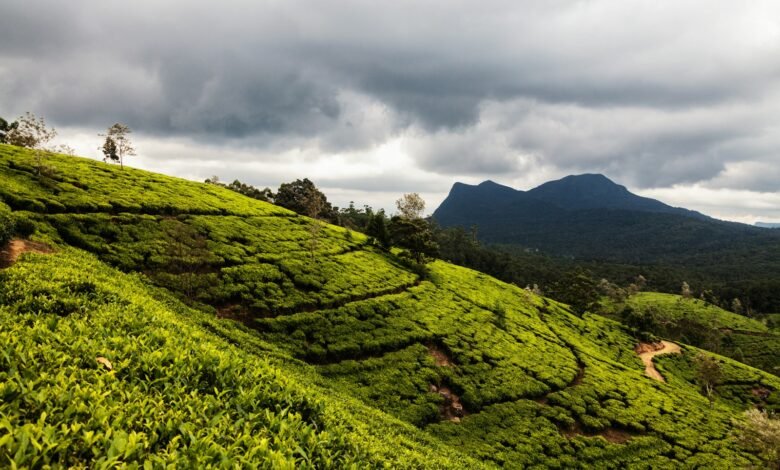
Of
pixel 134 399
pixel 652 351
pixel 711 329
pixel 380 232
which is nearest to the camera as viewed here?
pixel 134 399

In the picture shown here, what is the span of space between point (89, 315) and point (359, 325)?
84.6 ft

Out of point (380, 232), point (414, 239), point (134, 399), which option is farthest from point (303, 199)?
point (134, 399)

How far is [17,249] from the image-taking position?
76.5ft

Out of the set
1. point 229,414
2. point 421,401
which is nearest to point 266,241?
point 421,401

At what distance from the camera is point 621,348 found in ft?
220

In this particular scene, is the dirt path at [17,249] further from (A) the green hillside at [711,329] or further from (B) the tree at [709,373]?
(A) the green hillside at [711,329]

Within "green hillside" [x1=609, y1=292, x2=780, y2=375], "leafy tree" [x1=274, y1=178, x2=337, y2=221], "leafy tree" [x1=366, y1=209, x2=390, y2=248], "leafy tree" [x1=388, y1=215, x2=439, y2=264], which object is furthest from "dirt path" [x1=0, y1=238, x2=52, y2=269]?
"green hillside" [x1=609, y1=292, x2=780, y2=375]

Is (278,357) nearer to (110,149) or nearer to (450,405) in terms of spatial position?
(450,405)

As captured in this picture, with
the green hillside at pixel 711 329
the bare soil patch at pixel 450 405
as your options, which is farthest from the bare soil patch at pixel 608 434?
the green hillside at pixel 711 329

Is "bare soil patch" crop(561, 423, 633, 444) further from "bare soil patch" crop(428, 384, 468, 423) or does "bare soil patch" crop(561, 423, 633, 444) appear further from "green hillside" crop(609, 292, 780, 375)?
"green hillside" crop(609, 292, 780, 375)

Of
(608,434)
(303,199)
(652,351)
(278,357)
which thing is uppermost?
(303,199)

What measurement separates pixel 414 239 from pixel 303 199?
51041mm

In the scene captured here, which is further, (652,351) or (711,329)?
(711,329)

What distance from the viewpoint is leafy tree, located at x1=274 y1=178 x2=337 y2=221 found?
10162 centimetres
